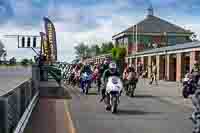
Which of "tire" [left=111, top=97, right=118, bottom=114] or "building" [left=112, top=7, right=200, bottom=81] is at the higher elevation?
"building" [left=112, top=7, right=200, bottom=81]

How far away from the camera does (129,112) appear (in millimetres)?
16094

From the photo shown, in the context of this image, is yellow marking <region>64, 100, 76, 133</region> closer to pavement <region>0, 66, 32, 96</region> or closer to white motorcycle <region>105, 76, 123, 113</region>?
white motorcycle <region>105, 76, 123, 113</region>

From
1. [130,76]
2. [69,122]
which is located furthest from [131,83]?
[69,122]

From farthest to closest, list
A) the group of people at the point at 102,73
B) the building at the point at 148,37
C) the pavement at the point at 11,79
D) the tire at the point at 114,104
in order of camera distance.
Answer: the building at the point at 148,37 < the pavement at the point at 11,79 < the group of people at the point at 102,73 < the tire at the point at 114,104

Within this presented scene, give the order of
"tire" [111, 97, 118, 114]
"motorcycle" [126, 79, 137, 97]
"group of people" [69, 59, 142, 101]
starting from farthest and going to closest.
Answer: "motorcycle" [126, 79, 137, 97] → "group of people" [69, 59, 142, 101] → "tire" [111, 97, 118, 114]

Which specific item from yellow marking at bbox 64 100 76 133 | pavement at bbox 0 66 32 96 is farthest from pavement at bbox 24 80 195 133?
pavement at bbox 0 66 32 96

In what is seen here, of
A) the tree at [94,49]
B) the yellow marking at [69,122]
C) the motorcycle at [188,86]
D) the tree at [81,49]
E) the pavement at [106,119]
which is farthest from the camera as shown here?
the tree at [81,49]

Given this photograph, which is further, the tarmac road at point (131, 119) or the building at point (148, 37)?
the building at point (148, 37)

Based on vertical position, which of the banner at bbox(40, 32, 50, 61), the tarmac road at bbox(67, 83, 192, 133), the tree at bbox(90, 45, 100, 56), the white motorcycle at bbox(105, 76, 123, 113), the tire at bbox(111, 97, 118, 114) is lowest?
the tarmac road at bbox(67, 83, 192, 133)

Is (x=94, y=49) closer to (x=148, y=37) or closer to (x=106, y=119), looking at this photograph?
(x=148, y=37)

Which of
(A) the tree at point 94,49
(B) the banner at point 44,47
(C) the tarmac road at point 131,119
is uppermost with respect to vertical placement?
(A) the tree at point 94,49

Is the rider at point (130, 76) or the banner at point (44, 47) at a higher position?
the banner at point (44, 47)

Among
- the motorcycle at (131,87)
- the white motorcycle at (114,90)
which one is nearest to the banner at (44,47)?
the motorcycle at (131,87)

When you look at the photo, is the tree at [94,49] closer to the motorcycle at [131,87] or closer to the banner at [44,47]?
the banner at [44,47]
